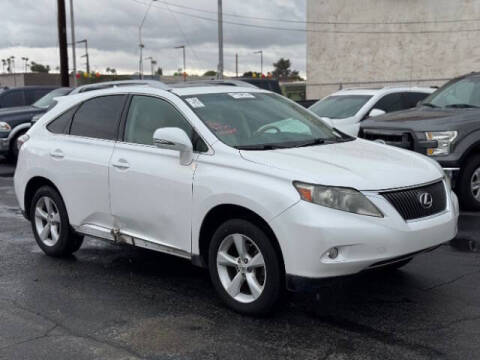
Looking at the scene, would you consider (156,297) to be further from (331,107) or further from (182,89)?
(331,107)

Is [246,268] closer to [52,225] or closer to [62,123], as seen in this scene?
[52,225]

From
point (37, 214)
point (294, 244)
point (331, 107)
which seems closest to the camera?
point (294, 244)

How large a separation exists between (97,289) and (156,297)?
618mm

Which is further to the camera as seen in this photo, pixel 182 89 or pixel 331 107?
pixel 331 107

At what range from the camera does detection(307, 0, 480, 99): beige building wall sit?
40344mm

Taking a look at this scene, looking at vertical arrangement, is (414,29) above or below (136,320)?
above

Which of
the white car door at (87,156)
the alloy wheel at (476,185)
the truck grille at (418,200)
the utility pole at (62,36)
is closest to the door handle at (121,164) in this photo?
the white car door at (87,156)

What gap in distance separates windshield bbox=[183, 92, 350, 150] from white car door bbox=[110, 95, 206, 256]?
222 millimetres

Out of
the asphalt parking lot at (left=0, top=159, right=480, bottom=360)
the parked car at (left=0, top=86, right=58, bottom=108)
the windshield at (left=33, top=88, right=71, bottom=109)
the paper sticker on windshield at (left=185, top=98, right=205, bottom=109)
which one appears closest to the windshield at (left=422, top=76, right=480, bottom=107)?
the asphalt parking lot at (left=0, top=159, right=480, bottom=360)

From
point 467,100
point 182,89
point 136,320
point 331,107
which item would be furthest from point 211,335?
point 331,107

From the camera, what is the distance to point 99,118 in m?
6.10

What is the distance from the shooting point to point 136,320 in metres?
4.71

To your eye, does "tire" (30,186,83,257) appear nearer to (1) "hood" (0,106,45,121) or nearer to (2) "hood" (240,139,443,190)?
(2) "hood" (240,139,443,190)

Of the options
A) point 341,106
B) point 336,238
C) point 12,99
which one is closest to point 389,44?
point 12,99
